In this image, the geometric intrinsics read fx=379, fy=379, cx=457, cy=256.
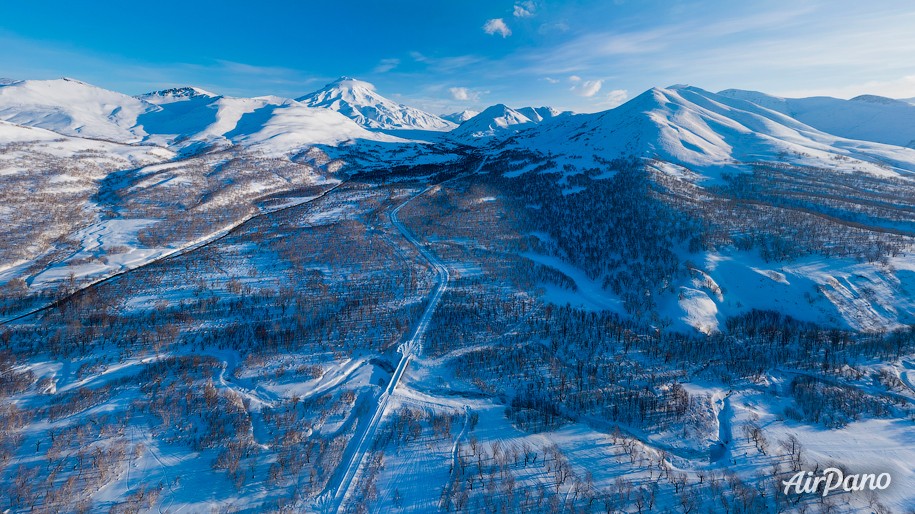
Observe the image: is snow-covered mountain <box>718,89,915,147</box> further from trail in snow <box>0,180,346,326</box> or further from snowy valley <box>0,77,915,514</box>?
trail in snow <box>0,180,346,326</box>

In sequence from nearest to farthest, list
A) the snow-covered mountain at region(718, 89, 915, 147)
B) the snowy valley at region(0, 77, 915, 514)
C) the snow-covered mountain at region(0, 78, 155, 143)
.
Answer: the snowy valley at region(0, 77, 915, 514)
the snow-covered mountain at region(718, 89, 915, 147)
the snow-covered mountain at region(0, 78, 155, 143)

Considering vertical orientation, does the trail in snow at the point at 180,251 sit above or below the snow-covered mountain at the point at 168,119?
below

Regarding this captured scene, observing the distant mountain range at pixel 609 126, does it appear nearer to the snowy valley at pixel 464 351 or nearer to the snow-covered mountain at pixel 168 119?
the snow-covered mountain at pixel 168 119

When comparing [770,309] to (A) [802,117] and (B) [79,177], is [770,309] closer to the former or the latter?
(B) [79,177]

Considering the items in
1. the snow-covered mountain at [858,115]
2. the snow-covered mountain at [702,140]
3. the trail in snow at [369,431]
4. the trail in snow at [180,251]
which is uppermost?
the snow-covered mountain at [858,115]

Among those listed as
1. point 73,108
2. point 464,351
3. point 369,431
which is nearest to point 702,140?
point 464,351

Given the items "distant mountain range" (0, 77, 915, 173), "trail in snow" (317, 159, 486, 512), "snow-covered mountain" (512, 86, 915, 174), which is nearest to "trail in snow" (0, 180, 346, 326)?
"trail in snow" (317, 159, 486, 512)

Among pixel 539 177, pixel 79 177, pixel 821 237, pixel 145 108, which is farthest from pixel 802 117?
pixel 145 108

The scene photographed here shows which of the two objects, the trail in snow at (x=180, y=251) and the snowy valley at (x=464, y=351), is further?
the trail in snow at (x=180, y=251)

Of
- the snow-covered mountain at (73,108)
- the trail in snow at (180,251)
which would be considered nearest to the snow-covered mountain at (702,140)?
the trail in snow at (180,251)
